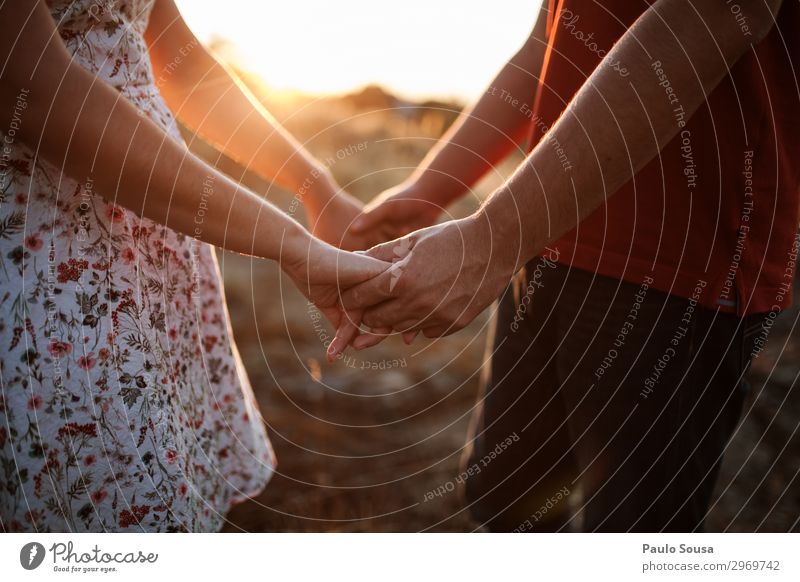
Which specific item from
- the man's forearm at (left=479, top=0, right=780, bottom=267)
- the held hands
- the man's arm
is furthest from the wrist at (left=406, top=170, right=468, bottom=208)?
the man's forearm at (left=479, top=0, right=780, bottom=267)

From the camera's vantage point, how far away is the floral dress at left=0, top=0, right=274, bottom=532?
0.71 metres

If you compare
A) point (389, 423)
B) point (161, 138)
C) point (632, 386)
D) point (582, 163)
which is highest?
point (582, 163)

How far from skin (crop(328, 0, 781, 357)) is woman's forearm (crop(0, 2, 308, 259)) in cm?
26

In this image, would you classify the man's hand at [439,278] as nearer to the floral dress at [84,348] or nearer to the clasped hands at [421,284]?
Result: the clasped hands at [421,284]

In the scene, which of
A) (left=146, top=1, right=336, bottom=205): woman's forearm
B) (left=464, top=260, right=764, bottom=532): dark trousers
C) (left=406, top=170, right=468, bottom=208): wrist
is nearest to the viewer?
(left=464, top=260, right=764, bottom=532): dark trousers

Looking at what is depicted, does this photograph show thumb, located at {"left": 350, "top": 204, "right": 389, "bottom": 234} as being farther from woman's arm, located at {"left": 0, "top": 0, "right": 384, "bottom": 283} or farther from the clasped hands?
A: woman's arm, located at {"left": 0, "top": 0, "right": 384, "bottom": 283}

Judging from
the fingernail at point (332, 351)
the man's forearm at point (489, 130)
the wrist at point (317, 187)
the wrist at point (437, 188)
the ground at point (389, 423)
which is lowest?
the ground at point (389, 423)

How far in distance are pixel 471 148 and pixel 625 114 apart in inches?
15.6

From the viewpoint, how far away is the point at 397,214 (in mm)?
1198

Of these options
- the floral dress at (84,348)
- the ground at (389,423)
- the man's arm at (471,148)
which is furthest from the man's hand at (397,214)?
the floral dress at (84,348)

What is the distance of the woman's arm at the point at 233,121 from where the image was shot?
3.27ft

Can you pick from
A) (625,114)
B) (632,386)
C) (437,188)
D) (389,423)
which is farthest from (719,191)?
(389,423)

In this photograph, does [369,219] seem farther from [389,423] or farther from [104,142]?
[389,423]
